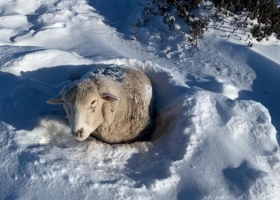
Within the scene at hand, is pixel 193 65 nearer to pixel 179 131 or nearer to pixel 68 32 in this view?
pixel 179 131

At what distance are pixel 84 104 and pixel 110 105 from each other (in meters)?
0.58

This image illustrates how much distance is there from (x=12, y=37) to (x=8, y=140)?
3129mm

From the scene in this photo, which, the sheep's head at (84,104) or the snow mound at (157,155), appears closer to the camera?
the snow mound at (157,155)

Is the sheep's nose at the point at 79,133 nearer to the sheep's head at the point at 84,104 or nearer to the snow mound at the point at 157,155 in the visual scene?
the sheep's head at the point at 84,104

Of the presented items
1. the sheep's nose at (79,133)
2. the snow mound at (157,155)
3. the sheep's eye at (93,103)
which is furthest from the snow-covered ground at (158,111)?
the sheep's eye at (93,103)

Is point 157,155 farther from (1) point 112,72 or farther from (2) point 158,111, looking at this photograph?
(1) point 112,72

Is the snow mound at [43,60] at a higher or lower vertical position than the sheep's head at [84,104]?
lower

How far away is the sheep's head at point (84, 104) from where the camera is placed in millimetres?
3798

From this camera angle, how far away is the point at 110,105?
4371 mm

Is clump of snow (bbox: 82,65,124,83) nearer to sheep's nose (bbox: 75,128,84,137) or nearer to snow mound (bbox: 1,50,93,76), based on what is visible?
snow mound (bbox: 1,50,93,76)

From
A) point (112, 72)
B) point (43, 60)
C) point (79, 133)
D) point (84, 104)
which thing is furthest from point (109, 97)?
point (43, 60)

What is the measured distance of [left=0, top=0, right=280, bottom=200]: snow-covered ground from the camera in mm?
3473

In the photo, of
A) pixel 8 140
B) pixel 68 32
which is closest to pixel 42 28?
pixel 68 32

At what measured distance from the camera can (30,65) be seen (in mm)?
5281
